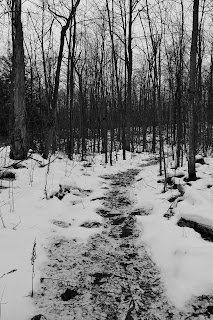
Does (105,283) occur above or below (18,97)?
below

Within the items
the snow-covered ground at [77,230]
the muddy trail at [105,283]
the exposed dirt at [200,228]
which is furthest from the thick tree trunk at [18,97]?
the exposed dirt at [200,228]

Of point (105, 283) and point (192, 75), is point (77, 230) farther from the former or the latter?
point (192, 75)

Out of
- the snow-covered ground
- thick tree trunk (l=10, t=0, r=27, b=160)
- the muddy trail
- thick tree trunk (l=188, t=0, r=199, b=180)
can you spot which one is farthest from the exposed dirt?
thick tree trunk (l=10, t=0, r=27, b=160)

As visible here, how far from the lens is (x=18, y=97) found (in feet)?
28.5

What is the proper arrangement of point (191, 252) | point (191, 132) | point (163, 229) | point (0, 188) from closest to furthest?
point (191, 252)
point (163, 229)
point (0, 188)
point (191, 132)

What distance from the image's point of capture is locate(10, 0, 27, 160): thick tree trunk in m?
8.63

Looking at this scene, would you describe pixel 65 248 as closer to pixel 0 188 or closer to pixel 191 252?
pixel 191 252

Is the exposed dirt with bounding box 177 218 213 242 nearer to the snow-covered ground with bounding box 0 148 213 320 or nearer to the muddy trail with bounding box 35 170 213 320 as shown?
the snow-covered ground with bounding box 0 148 213 320

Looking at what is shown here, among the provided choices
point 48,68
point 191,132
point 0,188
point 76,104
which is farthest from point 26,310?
point 76,104

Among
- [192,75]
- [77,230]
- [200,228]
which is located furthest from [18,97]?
[200,228]

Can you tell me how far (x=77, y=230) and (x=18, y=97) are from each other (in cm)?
557

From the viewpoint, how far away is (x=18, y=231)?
13.4 ft

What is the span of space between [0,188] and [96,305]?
4049 mm

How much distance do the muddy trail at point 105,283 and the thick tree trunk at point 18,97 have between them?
5122 mm
